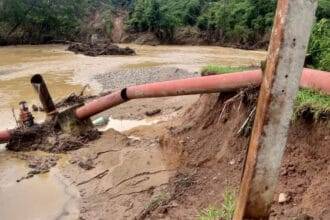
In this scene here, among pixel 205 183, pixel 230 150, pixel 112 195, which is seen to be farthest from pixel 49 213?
pixel 230 150

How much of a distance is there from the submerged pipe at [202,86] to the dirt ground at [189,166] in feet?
1.56

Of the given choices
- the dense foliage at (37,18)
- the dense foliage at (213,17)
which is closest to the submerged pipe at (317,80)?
the dense foliage at (213,17)

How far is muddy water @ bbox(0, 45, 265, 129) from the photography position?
17.0 metres

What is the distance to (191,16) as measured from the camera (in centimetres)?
4078

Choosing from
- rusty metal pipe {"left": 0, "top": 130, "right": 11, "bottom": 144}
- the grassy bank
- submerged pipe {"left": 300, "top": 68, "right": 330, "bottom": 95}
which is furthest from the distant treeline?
submerged pipe {"left": 300, "top": 68, "right": 330, "bottom": 95}

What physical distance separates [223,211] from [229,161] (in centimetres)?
160

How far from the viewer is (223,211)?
528cm

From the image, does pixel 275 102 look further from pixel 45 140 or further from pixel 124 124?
pixel 124 124

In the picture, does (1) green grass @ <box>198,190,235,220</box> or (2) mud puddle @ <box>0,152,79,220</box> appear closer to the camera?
(1) green grass @ <box>198,190,235,220</box>

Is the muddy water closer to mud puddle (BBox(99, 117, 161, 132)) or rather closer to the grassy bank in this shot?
mud puddle (BBox(99, 117, 161, 132))

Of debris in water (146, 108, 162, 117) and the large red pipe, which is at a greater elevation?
the large red pipe

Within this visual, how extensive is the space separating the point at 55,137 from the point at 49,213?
3370 mm

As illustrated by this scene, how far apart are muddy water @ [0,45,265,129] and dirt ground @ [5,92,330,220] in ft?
15.2

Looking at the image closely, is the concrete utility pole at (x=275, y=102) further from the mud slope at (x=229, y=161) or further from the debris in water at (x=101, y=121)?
the debris in water at (x=101, y=121)
